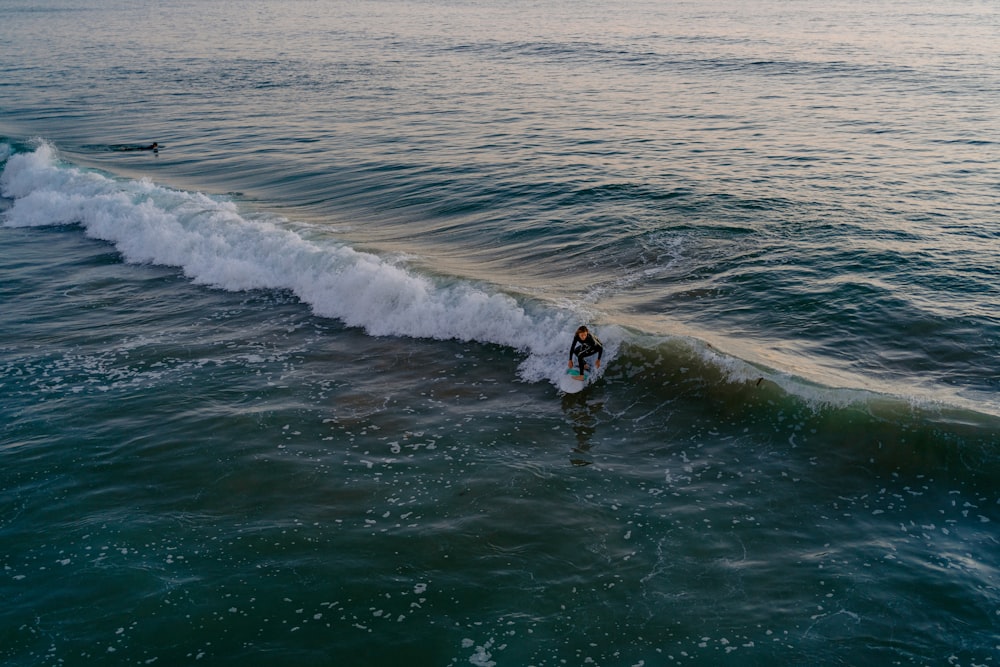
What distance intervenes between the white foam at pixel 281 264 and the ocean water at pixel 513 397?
12 cm

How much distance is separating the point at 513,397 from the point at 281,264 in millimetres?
9645

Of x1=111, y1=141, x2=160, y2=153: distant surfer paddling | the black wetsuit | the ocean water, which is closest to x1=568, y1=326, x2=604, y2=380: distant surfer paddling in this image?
the black wetsuit

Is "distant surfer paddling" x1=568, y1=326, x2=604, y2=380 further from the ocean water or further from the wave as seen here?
the wave

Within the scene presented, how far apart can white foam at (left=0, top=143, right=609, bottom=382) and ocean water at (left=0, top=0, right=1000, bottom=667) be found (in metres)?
0.12

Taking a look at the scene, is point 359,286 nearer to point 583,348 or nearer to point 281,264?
point 281,264

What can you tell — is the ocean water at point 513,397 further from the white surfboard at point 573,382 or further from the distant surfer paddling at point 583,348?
the distant surfer paddling at point 583,348

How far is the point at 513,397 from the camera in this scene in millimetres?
14578

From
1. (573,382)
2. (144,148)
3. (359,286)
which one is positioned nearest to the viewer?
(573,382)

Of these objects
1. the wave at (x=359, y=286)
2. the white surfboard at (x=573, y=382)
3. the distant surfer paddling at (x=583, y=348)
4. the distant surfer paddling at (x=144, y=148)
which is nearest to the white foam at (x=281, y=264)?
the wave at (x=359, y=286)

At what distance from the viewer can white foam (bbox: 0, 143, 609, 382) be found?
1702 centimetres

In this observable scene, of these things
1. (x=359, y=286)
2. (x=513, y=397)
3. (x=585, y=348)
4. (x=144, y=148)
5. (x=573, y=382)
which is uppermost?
(x=144, y=148)

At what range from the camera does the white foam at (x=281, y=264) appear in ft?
55.8

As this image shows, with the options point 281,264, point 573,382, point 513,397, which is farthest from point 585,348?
point 281,264

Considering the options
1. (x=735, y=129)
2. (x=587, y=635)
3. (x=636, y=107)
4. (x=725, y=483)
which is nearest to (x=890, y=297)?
(x=725, y=483)
